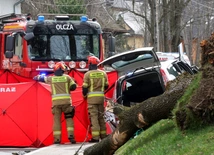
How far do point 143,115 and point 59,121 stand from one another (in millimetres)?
4582

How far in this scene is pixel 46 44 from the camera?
14.4m

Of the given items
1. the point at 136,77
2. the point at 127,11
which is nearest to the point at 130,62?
the point at 136,77

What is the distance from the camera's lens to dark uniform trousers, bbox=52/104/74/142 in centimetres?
1065

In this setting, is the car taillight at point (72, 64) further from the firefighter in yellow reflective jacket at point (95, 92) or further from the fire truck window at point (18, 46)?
the firefighter in yellow reflective jacket at point (95, 92)

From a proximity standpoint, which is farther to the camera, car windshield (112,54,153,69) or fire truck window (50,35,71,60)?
fire truck window (50,35,71,60)

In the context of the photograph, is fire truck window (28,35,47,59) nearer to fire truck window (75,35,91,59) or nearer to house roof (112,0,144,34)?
fire truck window (75,35,91,59)

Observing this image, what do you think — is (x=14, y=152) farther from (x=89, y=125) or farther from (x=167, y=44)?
(x=167, y=44)

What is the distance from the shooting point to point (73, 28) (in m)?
14.7

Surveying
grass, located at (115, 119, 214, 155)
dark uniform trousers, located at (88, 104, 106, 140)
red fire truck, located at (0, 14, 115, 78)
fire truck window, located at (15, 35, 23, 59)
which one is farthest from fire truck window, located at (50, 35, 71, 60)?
grass, located at (115, 119, 214, 155)

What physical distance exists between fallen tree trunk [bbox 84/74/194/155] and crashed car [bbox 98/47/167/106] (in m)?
3.06

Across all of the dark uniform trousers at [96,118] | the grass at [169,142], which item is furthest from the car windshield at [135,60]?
the grass at [169,142]

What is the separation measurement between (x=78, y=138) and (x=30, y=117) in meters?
1.10

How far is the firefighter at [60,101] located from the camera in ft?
35.0

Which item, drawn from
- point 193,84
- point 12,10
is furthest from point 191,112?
point 12,10
